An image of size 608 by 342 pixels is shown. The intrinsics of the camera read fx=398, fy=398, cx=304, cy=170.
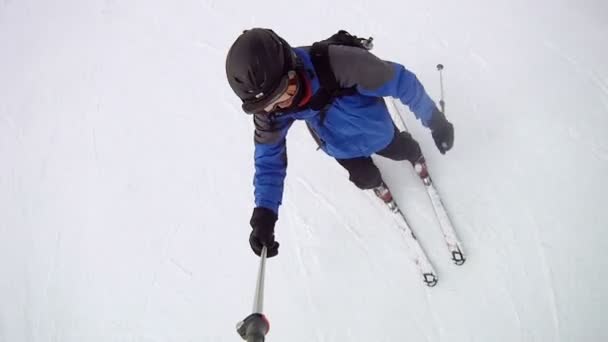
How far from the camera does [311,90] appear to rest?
5.08 ft

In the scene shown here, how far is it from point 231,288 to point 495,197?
1.82 meters

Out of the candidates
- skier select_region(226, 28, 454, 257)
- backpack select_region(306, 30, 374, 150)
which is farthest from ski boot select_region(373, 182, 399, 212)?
backpack select_region(306, 30, 374, 150)

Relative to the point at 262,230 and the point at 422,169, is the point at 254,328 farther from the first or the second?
the point at 422,169

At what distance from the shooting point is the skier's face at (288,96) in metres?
1.47

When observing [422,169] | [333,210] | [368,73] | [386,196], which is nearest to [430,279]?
[386,196]

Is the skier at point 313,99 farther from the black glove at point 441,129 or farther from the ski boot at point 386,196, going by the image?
the ski boot at point 386,196

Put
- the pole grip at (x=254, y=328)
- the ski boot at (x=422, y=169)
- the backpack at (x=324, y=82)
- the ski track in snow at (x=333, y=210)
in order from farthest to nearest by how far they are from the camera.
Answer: the ski track in snow at (x=333, y=210) → the ski boot at (x=422, y=169) → the backpack at (x=324, y=82) → the pole grip at (x=254, y=328)

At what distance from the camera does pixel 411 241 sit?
2438mm

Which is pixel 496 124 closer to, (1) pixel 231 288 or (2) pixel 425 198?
(2) pixel 425 198

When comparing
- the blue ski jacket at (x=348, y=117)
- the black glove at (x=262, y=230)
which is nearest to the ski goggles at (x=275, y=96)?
the blue ski jacket at (x=348, y=117)

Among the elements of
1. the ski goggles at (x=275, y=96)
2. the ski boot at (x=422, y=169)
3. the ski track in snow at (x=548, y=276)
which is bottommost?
the ski track in snow at (x=548, y=276)

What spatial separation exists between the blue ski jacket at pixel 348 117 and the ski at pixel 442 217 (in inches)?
20.1

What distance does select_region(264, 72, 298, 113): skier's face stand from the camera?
147 cm

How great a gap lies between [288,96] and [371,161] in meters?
0.91
